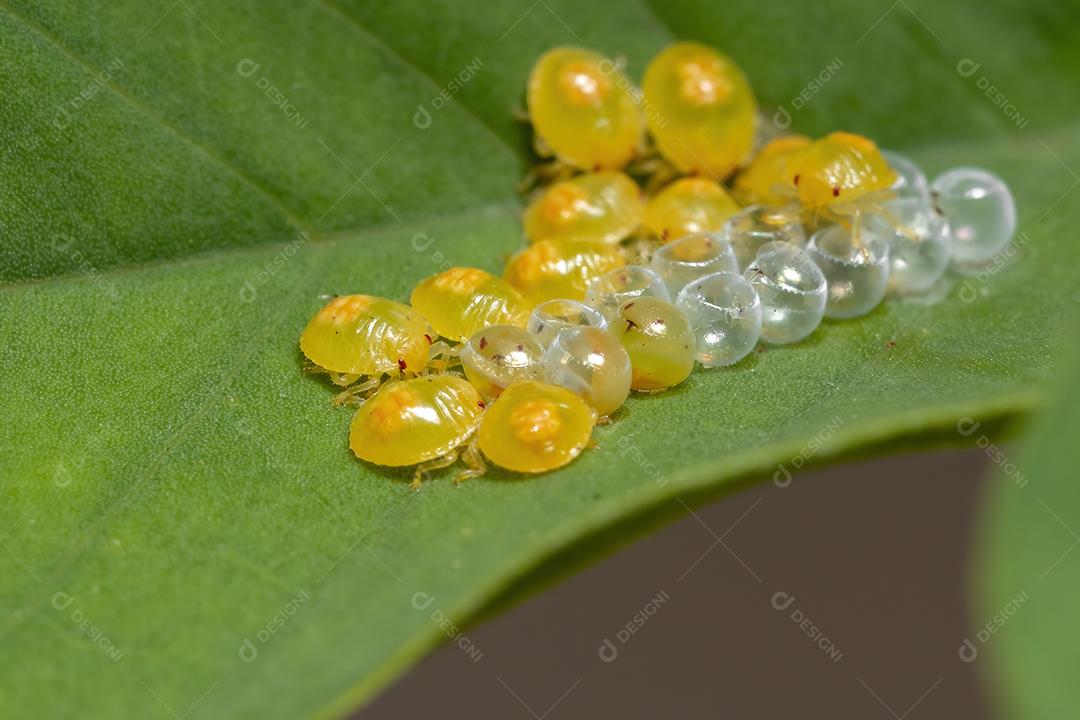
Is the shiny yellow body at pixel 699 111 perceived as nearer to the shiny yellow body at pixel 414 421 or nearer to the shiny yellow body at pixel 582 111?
the shiny yellow body at pixel 582 111

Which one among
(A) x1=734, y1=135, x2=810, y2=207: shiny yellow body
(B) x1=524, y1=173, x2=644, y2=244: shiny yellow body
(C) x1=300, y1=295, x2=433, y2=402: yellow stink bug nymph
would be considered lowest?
(C) x1=300, y1=295, x2=433, y2=402: yellow stink bug nymph

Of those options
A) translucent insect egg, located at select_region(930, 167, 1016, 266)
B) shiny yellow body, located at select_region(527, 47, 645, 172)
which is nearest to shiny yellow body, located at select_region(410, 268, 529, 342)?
shiny yellow body, located at select_region(527, 47, 645, 172)

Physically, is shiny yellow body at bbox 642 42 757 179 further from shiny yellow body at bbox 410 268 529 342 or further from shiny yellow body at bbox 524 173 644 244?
shiny yellow body at bbox 410 268 529 342

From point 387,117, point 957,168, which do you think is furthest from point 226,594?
point 957,168

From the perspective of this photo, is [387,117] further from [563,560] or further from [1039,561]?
[1039,561]

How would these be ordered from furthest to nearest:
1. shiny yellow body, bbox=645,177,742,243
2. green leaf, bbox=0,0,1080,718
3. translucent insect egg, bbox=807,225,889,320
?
shiny yellow body, bbox=645,177,742,243 < translucent insect egg, bbox=807,225,889,320 < green leaf, bbox=0,0,1080,718

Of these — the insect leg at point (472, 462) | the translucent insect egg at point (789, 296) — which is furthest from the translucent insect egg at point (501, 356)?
the translucent insect egg at point (789, 296)

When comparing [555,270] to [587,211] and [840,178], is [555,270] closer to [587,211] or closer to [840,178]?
[587,211]
